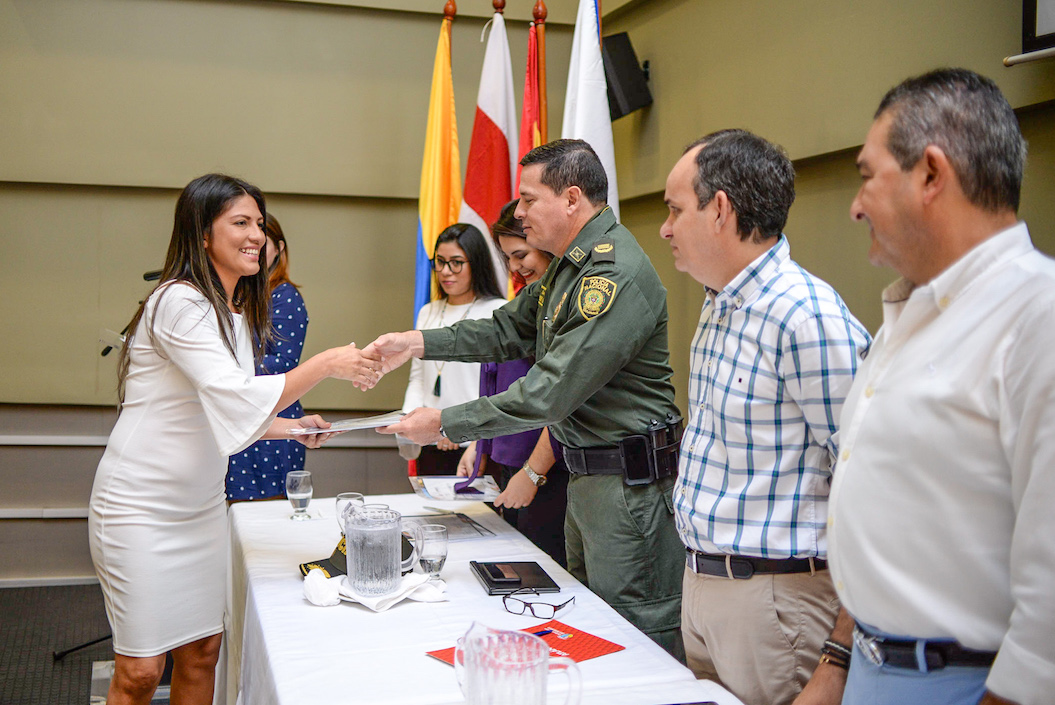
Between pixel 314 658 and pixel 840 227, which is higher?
pixel 840 227

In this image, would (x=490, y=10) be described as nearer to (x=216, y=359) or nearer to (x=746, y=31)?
(x=746, y=31)

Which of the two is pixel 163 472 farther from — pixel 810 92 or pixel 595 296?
pixel 810 92

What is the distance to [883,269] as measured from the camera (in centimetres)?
240

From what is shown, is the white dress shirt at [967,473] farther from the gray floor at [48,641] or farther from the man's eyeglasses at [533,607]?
the gray floor at [48,641]

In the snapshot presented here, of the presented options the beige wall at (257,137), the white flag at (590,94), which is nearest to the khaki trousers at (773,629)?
the beige wall at (257,137)

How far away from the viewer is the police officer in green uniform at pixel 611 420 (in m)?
1.78

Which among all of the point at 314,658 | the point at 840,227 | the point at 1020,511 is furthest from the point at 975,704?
the point at 840,227

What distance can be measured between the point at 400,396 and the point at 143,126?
1799mm

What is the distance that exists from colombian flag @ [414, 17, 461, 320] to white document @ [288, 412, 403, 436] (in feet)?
5.45

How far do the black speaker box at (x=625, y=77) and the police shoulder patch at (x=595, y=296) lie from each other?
1.99 m

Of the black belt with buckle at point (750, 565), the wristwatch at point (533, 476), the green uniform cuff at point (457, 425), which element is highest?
the green uniform cuff at point (457, 425)

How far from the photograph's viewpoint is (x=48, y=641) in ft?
10.8

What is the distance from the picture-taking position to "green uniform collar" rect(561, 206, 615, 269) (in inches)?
77.8

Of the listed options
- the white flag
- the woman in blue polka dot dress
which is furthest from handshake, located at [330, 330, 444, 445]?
the white flag
